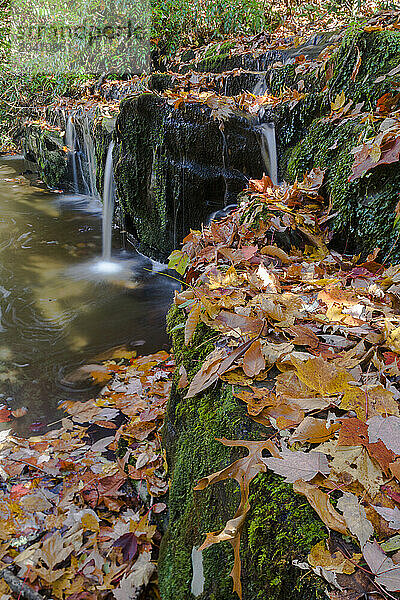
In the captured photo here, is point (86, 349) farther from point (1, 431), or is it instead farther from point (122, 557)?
point (122, 557)

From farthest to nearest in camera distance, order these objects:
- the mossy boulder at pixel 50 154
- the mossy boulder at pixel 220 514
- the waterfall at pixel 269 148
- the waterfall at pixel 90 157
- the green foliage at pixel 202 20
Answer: the mossy boulder at pixel 50 154
the green foliage at pixel 202 20
the waterfall at pixel 90 157
the waterfall at pixel 269 148
the mossy boulder at pixel 220 514

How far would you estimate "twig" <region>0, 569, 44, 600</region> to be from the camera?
5.63ft

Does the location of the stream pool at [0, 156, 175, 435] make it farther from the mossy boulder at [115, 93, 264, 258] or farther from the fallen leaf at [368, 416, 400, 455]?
the fallen leaf at [368, 416, 400, 455]

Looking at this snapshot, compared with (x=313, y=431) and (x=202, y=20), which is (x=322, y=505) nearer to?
(x=313, y=431)

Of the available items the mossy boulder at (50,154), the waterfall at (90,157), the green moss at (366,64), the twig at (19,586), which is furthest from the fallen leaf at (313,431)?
the mossy boulder at (50,154)

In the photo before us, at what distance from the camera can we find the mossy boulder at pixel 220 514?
35.7 inches

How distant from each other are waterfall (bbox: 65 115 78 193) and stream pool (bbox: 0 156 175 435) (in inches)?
99.9

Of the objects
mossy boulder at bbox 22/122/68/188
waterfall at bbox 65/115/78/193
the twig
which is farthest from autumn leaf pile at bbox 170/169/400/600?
mossy boulder at bbox 22/122/68/188

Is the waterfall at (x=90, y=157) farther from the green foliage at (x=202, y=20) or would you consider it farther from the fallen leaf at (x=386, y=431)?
the fallen leaf at (x=386, y=431)

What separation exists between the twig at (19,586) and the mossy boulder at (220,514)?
57 cm

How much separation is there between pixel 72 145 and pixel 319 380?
10.2 meters

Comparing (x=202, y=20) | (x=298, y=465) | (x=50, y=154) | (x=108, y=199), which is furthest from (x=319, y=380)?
(x=202, y=20)

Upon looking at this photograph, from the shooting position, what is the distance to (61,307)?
4848 mm

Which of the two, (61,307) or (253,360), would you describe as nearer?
(253,360)
